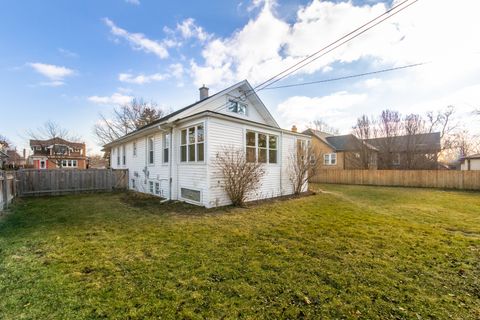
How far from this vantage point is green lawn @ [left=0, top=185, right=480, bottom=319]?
91.7 inches

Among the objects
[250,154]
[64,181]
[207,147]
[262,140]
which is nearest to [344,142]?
[262,140]

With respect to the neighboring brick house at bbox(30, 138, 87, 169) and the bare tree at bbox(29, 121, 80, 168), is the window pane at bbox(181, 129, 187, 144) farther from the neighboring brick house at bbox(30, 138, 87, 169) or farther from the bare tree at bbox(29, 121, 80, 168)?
the neighboring brick house at bbox(30, 138, 87, 169)

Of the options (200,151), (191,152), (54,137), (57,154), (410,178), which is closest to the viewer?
(200,151)

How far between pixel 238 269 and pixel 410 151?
23918mm

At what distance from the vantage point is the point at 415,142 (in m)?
20.2

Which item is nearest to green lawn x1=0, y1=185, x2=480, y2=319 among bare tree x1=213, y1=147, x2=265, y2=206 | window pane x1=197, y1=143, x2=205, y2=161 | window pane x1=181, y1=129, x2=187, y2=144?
bare tree x1=213, y1=147, x2=265, y2=206

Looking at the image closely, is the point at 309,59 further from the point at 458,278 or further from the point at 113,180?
the point at 113,180

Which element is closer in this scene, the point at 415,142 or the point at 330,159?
the point at 415,142

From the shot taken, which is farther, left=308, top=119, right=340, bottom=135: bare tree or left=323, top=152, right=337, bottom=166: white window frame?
left=308, top=119, right=340, bottom=135: bare tree

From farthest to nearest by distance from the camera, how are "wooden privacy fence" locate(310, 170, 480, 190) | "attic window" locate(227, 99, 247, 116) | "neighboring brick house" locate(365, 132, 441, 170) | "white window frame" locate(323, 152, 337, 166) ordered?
"white window frame" locate(323, 152, 337, 166) → "neighboring brick house" locate(365, 132, 441, 170) → "wooden privacy fence" locate(310, 170, 480, 190) → "attic window" locate(227, 99, 247, 116)

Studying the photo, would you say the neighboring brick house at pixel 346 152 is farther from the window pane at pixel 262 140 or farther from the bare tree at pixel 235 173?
the bare tree at pixel 235 173

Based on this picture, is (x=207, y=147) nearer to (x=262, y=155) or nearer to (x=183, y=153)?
(x=183, y=153)

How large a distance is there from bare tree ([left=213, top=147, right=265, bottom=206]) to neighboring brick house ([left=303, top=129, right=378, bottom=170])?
13.4m

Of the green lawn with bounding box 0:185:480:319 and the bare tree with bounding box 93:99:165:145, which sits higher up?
the bare tree with bounding box 93:99:165:145
